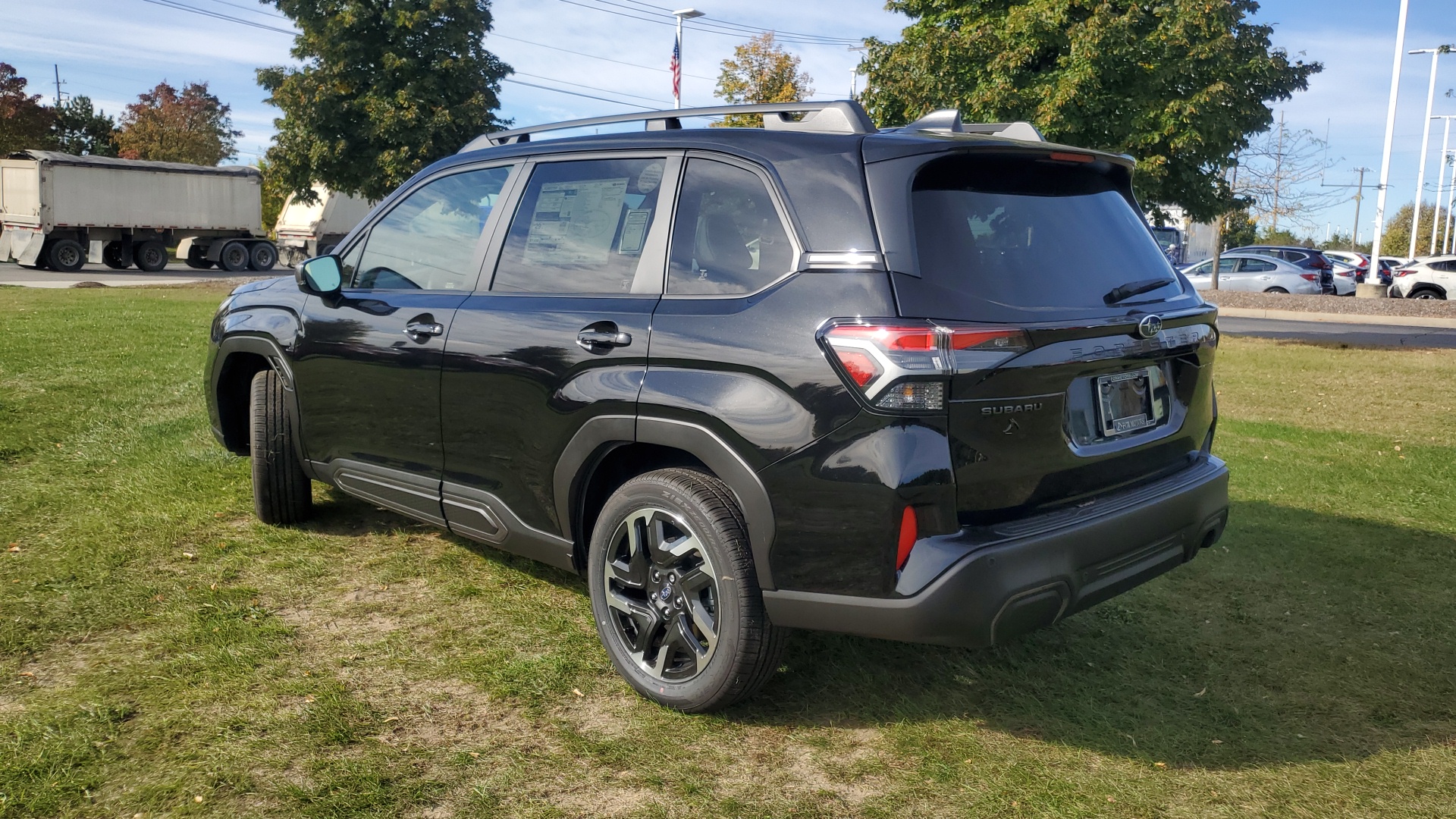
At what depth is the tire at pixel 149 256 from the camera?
3209 centimetres

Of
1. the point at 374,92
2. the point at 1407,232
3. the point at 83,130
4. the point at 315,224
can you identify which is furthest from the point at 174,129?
the point at 1407,232

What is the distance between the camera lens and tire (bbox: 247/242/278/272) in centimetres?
3466

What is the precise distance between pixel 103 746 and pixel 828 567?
2090mm

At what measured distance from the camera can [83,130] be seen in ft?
179

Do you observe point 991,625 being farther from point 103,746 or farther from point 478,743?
point 103,746

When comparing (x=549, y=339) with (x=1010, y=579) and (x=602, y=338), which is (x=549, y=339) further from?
(x=1010, y=579)

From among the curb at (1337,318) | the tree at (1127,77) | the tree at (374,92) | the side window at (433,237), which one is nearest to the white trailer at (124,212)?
the tree at (374,92)

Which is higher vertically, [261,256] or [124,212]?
[124,212]

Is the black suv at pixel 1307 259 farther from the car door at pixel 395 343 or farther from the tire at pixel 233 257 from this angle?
the tire at pixel 233 257

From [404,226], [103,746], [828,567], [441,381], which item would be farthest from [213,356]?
[828,567]

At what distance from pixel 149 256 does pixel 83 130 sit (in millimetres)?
28747

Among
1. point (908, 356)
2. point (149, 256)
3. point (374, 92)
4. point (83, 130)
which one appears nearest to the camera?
point (908, 356)

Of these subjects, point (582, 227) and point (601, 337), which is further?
point (582, 227)

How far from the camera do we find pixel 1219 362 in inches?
528
